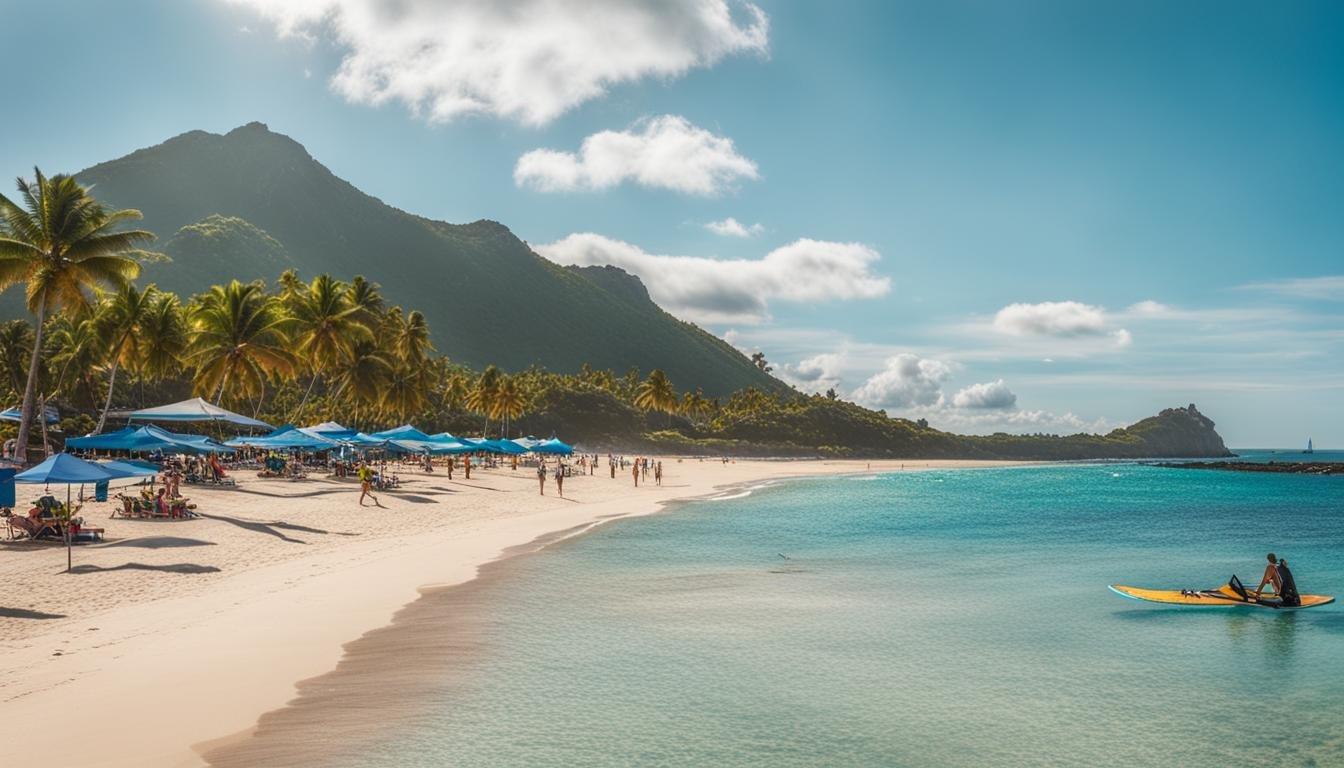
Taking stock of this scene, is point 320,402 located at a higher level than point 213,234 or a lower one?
lower

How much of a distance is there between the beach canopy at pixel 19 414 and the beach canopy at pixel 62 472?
35448mm

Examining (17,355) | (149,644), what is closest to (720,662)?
(149,644)

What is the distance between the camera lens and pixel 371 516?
32625 mm

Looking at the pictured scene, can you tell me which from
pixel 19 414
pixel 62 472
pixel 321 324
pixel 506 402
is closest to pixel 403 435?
pixel 321 324

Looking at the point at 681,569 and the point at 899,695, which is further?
the point at 681,569

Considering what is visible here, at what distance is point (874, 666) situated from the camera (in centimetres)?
1488

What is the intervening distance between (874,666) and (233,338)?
156ft

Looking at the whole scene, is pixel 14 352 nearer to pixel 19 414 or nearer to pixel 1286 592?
pixel 19 414

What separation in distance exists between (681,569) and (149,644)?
48.2ft

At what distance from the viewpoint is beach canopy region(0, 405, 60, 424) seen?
5038 cm

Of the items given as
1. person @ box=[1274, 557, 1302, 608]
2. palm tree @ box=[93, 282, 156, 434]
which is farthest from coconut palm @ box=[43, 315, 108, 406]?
person @ box=[1274, 557, 1302, 608]

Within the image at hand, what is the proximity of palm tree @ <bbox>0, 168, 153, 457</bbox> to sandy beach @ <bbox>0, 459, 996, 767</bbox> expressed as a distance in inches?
341

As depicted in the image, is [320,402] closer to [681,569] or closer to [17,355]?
[17,355]

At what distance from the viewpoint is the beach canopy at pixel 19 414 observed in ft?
165
